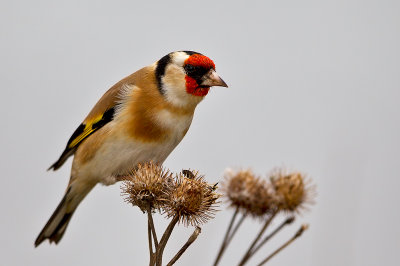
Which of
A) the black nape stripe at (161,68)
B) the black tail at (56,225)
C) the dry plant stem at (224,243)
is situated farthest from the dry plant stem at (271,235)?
the black tail at (56,225)

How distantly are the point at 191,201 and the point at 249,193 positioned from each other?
0.36m

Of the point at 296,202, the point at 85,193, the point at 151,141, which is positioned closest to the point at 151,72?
the point at 151,141

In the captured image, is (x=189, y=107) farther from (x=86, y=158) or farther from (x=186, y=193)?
(x=186, y=193)

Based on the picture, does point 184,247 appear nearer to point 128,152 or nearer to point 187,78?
point 128,152

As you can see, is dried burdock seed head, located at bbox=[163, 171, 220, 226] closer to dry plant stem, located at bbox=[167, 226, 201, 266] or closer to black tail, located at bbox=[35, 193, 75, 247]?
dry plant stem, located at bbox=[167, 226, 201, 266]

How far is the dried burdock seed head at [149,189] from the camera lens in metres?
2.64

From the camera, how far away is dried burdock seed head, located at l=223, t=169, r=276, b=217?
2678 mm

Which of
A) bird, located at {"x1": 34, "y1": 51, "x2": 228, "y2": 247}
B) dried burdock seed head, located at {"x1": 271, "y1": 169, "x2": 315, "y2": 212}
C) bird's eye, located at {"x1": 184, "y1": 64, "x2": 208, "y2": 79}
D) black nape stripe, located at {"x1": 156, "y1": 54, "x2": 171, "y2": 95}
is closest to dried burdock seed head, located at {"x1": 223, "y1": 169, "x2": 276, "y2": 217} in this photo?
dried burdock seed head, located at {"x1": 271, "y1": 169, "x2": 315, "y2": 212}

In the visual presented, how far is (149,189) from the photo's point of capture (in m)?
2.65

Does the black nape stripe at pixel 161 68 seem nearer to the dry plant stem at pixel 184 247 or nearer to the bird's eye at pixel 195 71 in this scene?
the bird's eye at pixel 195 71

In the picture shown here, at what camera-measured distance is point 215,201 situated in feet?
8.79

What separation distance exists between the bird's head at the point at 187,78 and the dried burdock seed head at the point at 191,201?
1.01 m

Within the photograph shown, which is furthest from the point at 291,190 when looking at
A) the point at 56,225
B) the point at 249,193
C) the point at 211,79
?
the point at 56,225

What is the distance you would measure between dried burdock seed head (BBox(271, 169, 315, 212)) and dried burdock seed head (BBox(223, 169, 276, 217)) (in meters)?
0.05
